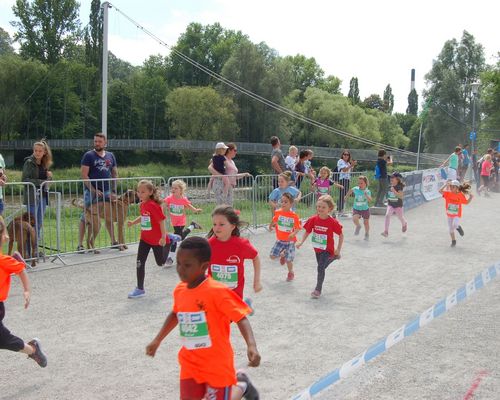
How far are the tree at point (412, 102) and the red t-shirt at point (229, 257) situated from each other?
152 meters

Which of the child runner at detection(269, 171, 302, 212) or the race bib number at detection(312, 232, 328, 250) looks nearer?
the race bib number at detection(312, 232, 328, 250)

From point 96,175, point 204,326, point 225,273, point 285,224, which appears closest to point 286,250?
point 285,224

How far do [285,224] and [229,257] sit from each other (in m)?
3.59

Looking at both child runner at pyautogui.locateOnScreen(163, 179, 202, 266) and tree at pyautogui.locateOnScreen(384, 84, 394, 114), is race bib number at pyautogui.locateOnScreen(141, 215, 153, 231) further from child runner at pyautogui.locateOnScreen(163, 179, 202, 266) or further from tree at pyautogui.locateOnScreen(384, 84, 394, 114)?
tree at pyautogui.locateOnScreen(384, 84, 394, 114)

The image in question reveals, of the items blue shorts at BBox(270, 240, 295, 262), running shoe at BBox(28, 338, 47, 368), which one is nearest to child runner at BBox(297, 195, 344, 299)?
blue shorts at BBox(270, 240, 295, 262)

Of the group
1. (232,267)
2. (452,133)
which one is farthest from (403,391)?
(452,133)

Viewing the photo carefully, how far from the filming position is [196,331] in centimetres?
342

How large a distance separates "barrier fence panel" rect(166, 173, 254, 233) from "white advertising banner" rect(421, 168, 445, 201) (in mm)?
9386

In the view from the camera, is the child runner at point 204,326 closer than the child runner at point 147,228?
Yes

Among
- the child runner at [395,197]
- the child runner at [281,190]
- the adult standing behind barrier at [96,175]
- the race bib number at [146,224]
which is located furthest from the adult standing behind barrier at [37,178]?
the child runner at [395,197]

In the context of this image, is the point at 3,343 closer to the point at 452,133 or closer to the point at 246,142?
the point at 246,142

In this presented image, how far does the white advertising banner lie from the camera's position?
68.6ft

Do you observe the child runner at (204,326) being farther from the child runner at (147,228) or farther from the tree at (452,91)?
the tree at (452,91)

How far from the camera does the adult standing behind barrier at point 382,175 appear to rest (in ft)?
54.1
